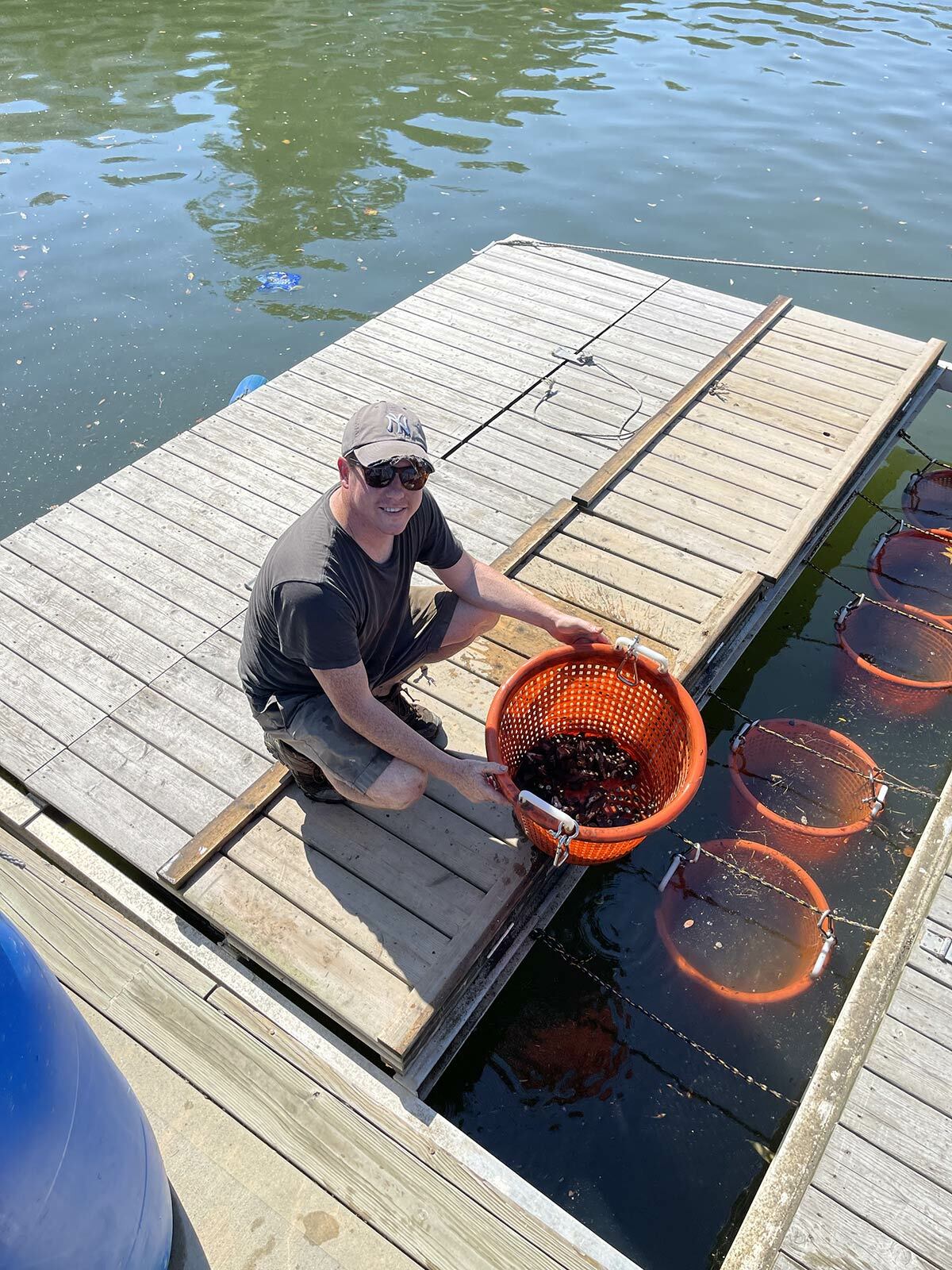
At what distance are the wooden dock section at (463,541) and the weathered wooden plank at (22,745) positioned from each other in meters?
0.01

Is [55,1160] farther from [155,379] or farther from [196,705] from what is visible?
[155,379]

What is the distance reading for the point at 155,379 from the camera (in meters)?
6.88

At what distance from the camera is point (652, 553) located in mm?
4359

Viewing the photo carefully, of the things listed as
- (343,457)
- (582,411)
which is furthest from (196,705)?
(582,411)

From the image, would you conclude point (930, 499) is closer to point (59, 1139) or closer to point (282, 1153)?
point (282, 1153)

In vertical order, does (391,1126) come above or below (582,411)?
below

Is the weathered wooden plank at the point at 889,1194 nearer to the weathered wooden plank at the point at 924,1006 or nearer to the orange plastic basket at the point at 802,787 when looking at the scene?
the weathered wooden plank at the point at 924,1006

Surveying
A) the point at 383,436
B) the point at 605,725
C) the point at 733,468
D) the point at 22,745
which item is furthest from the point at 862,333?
the point at 22,745

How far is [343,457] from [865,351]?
15.1ft

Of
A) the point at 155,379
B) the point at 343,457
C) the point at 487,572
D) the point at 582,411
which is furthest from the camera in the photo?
the point at 155,379

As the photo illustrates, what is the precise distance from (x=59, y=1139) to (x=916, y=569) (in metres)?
5.24

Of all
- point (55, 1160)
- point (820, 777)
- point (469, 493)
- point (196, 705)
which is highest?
point (55, 1160)

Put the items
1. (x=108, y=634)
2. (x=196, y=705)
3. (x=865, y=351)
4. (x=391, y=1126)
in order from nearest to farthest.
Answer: (x=391, y=1126)
(x=196, y=705)
(x=108, y=634)
(x=865, y=351)

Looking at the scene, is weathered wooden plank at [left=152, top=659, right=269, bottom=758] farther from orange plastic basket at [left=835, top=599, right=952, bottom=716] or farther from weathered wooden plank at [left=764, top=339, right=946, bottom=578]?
orange plastic basket at [left=835, top=599, right=952, bottom=716]
